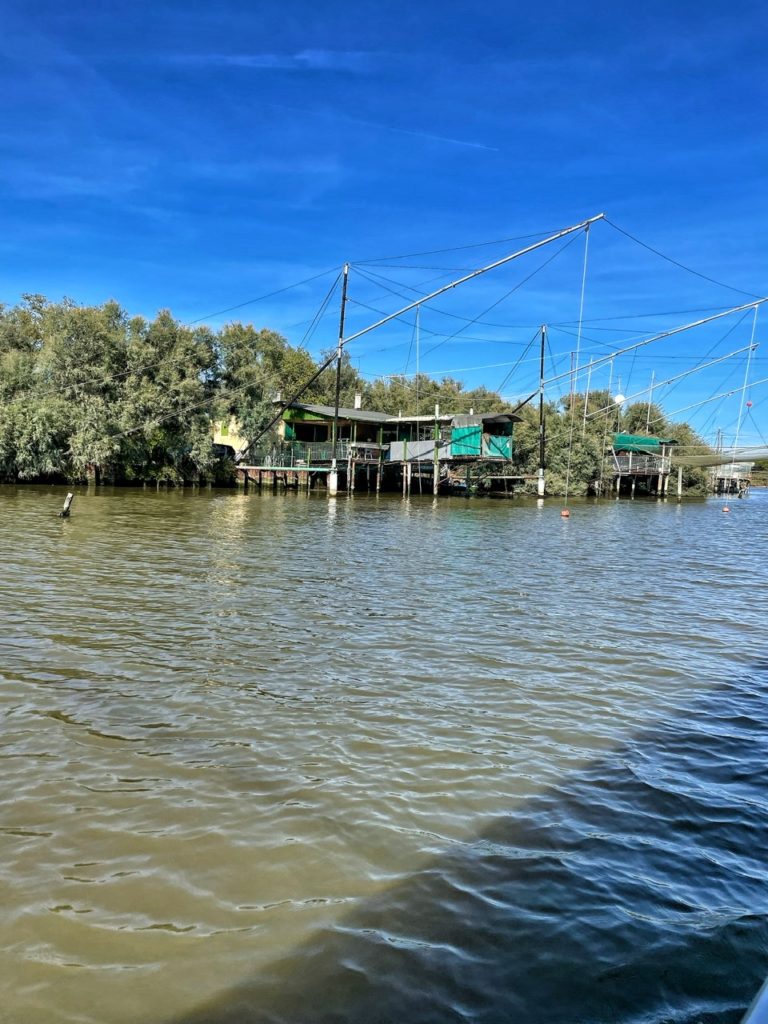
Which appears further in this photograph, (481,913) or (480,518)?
(480,518)

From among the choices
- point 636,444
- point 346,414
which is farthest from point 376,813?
point 636,444

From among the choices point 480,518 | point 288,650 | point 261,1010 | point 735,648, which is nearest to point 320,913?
point 261,1010

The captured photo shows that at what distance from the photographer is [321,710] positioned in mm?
6102

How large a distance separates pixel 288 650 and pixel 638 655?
13.8 ft

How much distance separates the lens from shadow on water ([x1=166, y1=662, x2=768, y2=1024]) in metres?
2.79

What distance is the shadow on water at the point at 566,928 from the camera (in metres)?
2.79

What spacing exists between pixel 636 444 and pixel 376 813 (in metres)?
71.1

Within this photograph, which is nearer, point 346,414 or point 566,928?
point 566,928

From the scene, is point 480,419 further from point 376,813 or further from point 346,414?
point 376,813

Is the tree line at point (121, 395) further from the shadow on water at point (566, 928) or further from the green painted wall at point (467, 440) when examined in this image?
the shadow on water at point (566, 928)

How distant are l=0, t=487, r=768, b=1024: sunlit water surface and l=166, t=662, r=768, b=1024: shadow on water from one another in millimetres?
14

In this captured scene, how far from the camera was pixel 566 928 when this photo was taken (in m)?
3.32

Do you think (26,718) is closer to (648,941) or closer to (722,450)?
(648,941)

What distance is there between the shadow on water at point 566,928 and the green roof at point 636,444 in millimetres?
66213
